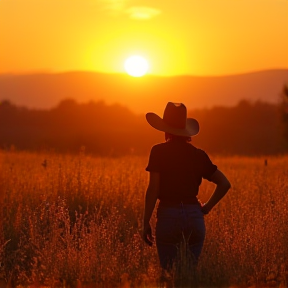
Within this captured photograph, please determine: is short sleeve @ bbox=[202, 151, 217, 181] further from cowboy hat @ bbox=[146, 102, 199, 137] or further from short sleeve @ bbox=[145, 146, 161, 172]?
short sleeve @ bbox=[145, 146, 161, 172]

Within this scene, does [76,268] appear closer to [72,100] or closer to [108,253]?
[108,253]

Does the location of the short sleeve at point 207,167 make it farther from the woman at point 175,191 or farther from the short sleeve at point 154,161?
the short sleeve at point 154,161

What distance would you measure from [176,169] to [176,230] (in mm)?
572

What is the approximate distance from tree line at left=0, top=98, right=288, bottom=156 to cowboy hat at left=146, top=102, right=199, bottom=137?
5392 centimetres

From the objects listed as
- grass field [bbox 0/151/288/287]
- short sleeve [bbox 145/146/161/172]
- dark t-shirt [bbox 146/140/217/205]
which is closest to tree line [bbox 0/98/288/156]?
grass field [bbox 0/151/288/287]

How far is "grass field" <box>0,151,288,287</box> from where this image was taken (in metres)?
7.23

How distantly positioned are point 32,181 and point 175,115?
6.06m

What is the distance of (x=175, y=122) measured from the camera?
687cm

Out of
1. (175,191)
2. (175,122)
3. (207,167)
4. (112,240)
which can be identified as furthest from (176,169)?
Result: (112,240)

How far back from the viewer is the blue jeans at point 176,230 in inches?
262

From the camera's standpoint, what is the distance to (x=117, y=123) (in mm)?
77375

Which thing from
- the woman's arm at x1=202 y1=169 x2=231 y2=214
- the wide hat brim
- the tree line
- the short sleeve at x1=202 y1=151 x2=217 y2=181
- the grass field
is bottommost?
the grass field

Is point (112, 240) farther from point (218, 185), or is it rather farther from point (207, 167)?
point (207, 167)

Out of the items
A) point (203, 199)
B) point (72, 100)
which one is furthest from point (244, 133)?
point (203, 199)
